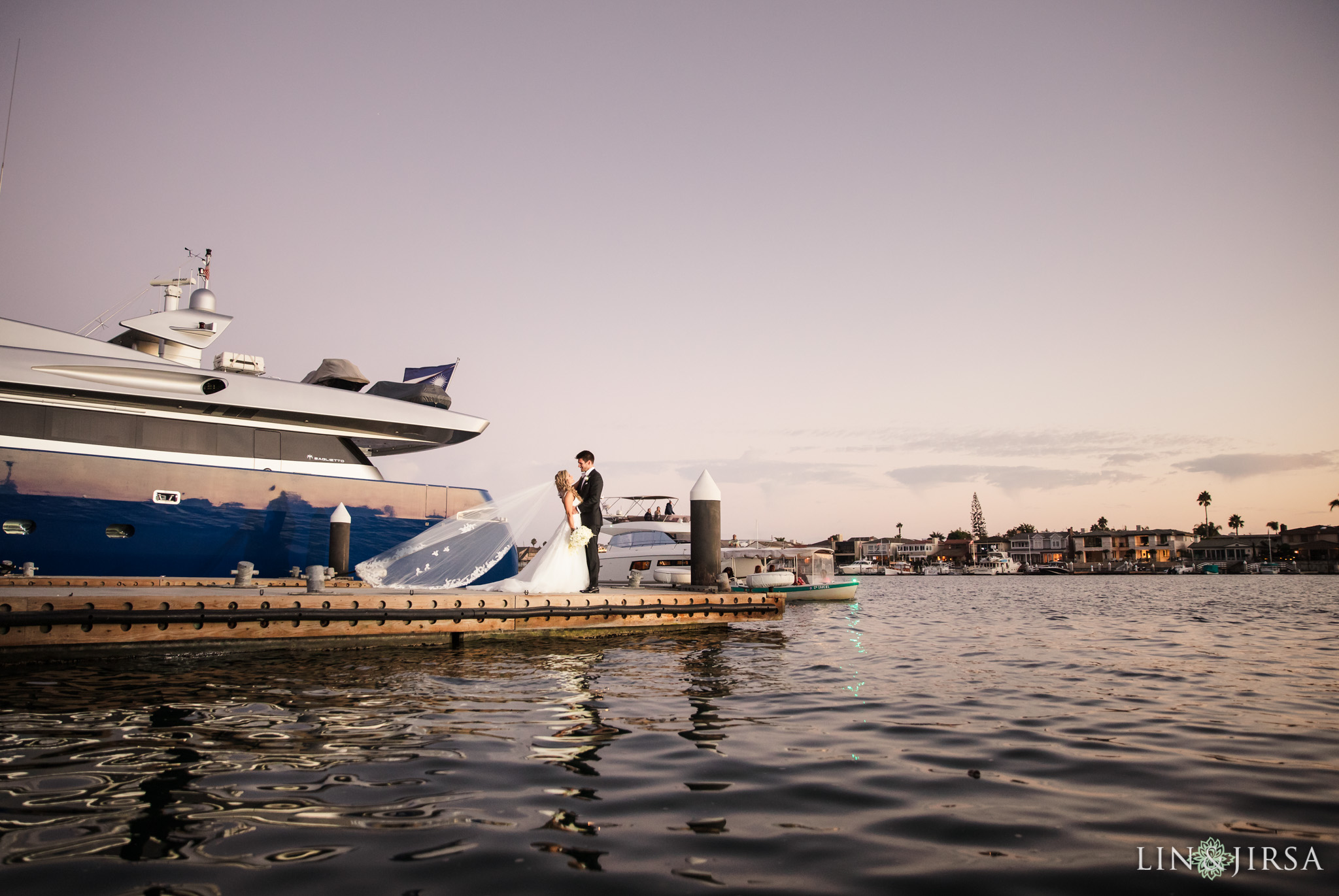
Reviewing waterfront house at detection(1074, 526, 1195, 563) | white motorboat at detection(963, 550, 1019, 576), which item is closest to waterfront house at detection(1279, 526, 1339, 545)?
waterfront house at detection(1074, 526, 1195, 563)

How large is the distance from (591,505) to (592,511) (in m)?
0.17

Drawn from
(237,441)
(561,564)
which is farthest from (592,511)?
(237,441)

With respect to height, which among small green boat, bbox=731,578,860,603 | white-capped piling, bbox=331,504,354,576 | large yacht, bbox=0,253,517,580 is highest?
large yacht, bbox=0,253,517,580

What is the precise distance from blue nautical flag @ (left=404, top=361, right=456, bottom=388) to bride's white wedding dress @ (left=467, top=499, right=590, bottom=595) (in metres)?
9.03

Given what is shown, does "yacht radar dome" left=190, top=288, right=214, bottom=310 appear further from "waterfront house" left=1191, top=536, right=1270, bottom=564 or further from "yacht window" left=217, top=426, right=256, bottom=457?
"waterfront house" left=1191, top=536, right=1270, bottom=564

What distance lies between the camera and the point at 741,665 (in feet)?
31.0

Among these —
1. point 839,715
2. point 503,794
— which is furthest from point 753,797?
Answer: point 839,715

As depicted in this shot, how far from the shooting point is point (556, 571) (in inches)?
522

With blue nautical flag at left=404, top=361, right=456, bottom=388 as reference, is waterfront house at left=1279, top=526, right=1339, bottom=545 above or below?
below

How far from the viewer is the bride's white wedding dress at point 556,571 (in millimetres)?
12984

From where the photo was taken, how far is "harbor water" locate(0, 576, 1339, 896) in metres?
2.94

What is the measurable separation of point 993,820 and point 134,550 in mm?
17940

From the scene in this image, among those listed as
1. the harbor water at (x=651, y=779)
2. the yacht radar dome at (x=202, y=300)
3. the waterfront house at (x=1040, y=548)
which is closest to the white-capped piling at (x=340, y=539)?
the yacht radar dome at (x=202, y=300)

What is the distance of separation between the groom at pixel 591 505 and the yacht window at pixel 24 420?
1230 cm
